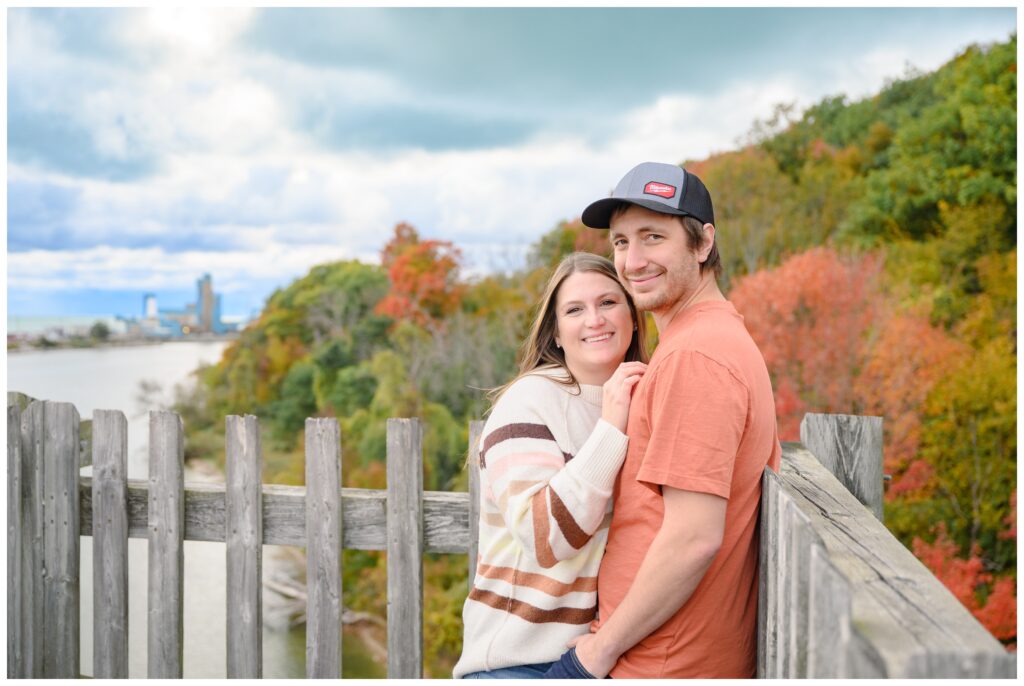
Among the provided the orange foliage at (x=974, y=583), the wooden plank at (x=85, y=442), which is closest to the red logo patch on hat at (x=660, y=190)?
the wooden plank at (x=85, y=442)

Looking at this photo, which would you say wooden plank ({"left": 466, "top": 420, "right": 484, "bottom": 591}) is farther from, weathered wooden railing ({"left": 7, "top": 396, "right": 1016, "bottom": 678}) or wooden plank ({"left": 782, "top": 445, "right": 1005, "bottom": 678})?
wooden plank ({"left": 782, "top": 445, "right": 1005, "bottom": 678})

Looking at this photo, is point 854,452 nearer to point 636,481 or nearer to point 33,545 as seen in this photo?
point 636,481

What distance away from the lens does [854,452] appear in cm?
254

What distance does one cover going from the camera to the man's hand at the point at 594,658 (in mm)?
1827

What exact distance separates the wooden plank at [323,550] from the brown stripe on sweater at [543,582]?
3.03 feet

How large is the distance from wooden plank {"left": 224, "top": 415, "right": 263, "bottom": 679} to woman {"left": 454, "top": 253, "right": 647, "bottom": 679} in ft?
3.42

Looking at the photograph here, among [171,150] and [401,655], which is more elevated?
[171,150]

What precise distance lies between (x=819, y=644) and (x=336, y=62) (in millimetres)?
33882

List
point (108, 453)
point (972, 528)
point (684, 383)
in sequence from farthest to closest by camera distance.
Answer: point (972, 528)
point (108, 453)
point (684, 383)

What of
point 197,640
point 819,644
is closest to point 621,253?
point 819,644

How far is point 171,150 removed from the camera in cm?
3250

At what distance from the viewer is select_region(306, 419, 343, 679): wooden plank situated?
277 centimetres

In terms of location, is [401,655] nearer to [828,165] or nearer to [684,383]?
[684,383]

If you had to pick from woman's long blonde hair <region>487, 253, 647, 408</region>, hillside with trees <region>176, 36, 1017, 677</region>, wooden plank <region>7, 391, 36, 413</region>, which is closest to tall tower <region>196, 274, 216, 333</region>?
hillside with trees <region>176, 36, 1017, 677</region>
